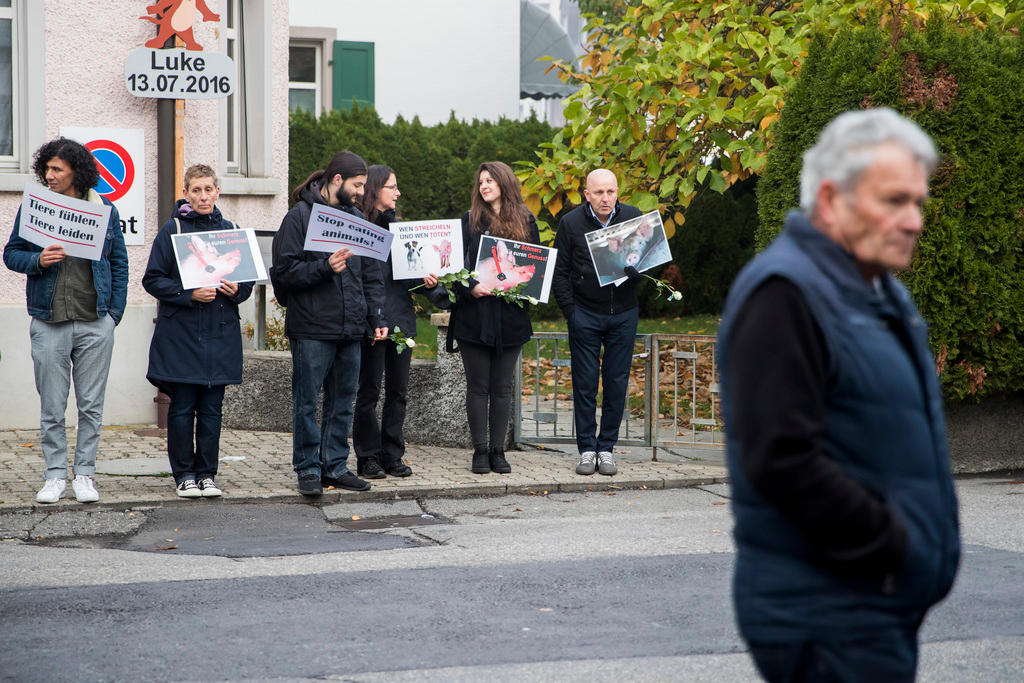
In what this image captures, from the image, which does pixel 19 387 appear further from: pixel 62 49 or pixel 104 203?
pixel 104 203

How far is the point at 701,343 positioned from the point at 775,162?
4.70 ft

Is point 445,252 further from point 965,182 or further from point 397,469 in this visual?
point 965,182

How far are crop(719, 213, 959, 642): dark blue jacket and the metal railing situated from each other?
7141 mm

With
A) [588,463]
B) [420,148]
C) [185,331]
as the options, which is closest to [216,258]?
[185,331]

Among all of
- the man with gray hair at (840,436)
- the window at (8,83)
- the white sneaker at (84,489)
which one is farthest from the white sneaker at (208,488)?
the man with gray hair at (840,436)

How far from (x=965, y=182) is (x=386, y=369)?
4.04 m

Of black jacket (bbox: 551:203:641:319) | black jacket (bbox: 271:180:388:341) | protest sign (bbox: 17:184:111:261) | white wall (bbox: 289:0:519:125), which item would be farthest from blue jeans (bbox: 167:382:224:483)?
white wall (bbox: 289:0:519:125)

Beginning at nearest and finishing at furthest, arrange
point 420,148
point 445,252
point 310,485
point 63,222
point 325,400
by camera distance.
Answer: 1. point 63,222
2. point 310,485
3. point 325,400
4. point 445,252
5. point 420,148

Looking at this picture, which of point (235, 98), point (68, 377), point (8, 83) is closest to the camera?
point (68, 377)

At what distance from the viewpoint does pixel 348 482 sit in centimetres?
841

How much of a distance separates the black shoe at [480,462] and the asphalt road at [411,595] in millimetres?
796

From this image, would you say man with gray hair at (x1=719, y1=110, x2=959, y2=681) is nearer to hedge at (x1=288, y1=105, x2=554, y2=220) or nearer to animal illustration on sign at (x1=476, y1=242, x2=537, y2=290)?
animal illustration on sign at (x1=476, y1=242, x2=537, y2=290)

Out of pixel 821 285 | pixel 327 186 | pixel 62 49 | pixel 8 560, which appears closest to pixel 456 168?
pixel 62 49

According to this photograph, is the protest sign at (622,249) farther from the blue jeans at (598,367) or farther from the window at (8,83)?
the window at (8,83)
